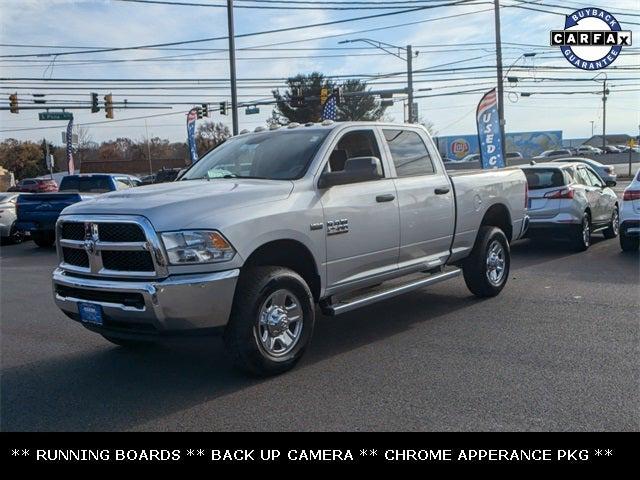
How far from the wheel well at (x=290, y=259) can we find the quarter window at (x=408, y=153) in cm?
165

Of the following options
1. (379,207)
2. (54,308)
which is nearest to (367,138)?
(379,207)

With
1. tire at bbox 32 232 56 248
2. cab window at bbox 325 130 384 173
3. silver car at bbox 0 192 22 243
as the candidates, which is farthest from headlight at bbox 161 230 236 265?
silver car at bbox 0 192 22 243

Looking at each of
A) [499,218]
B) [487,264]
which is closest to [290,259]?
[487,264]

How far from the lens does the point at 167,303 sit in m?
4.68

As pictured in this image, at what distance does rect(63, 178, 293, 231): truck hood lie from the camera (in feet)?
15.8

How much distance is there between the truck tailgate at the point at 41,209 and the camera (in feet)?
51.6

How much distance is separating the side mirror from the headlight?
125cm

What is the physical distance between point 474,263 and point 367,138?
2.29 meters

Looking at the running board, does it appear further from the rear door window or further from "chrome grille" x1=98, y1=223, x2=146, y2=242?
the rear door window

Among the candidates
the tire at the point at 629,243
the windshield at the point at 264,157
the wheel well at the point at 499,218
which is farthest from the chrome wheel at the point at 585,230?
the windshield at the point at 264,157

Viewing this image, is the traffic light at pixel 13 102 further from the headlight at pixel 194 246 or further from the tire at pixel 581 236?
the headlight at pixel 194 246

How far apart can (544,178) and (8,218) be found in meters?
13.9
